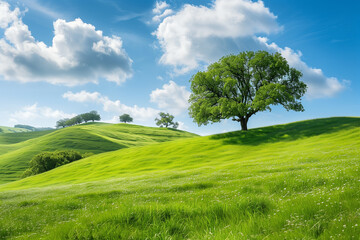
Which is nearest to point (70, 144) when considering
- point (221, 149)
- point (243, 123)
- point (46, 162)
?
point (46, 162)

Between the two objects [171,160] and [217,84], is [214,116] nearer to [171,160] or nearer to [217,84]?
[217,84]

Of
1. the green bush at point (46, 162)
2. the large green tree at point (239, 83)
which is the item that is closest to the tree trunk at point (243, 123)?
the large green tree at point (239, 83)

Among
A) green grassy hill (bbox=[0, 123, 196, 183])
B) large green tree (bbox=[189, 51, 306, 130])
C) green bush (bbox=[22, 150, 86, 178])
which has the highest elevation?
large green tree (bbox=[189, 51, 306, 130])

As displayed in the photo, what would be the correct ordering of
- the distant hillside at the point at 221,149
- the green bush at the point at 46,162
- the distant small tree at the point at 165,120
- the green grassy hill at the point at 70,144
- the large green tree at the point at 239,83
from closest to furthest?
the distant hillside at the point at 221,149
the large green tree at the point at 239,83
the green bush at the point at 46,162
the green grassy hill at the point at 70,144
the distant small tree at the point at 165,120

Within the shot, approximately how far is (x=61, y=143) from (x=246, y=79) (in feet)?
333

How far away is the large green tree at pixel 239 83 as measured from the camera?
54.3 meters

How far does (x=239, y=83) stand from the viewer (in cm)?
5944

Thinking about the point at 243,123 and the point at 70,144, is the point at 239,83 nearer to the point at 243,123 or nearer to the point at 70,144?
the point at 243,123

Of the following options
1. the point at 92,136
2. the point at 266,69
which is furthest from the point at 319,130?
the point at 92,136

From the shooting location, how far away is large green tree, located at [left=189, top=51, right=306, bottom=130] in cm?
5431

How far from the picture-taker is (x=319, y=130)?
166 ft

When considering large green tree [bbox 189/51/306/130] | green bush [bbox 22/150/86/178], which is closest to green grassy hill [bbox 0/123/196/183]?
green bush [bbox 22/150/86/178]

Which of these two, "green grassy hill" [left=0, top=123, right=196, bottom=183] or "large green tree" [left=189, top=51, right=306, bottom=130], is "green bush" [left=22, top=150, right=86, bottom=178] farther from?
"large green tree" [left=189, top=51, right=306, bottom=130]

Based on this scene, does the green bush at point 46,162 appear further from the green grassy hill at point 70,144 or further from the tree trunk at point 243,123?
the tree trunk at point 243,123
